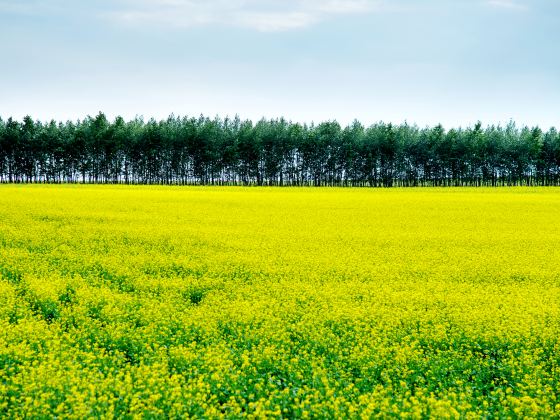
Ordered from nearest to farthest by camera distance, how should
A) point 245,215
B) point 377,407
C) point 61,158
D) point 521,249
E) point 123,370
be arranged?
point 377,407, point 123,370, point 521,249, point 245,215, point 61,158

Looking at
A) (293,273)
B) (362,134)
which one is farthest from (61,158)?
(293,273)

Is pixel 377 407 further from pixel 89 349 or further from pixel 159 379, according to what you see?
pixel 89 349

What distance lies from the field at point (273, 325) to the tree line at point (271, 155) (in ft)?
285

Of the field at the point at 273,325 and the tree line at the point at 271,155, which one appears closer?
the field at the point at 273,325

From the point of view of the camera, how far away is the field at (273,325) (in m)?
7.68

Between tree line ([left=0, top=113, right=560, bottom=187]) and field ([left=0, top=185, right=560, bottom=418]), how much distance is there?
87.0 m

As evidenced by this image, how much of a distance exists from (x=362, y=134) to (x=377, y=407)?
353 feet

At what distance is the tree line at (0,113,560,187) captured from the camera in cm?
10594

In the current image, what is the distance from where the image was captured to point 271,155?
111312mm

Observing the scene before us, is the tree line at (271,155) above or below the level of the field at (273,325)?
above

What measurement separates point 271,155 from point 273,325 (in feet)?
334

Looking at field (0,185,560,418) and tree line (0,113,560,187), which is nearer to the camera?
field (0,185,560,418)

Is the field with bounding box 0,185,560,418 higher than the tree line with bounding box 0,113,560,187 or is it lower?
lower

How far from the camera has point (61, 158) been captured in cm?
10894
